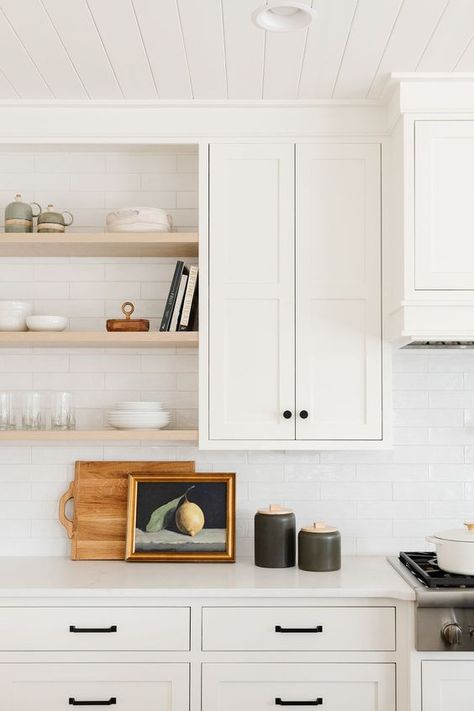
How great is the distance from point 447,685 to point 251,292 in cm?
150

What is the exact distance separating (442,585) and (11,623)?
1424 millimetres

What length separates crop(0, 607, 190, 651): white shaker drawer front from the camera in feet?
8.68

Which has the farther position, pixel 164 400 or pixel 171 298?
pixel 164 400

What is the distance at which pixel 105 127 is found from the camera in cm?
304

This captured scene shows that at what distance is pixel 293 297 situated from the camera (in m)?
2.99

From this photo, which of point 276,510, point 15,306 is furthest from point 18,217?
point 276,510

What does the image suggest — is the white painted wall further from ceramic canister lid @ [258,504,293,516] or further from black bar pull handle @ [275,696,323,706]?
black bar pull handle @ [275,696,323,706]

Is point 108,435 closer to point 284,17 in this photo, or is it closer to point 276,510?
point 276,510

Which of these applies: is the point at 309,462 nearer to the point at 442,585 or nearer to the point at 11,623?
the point at 442,585

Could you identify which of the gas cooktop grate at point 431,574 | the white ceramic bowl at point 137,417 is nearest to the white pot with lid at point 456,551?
the gas cooktop grate at point 431,574

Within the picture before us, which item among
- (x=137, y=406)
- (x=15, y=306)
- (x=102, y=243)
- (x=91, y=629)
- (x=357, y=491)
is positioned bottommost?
(x=91, y=629)

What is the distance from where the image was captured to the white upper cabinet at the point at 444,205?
2.78 m

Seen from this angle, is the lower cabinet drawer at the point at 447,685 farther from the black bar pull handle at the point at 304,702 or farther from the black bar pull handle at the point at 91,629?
the black bar pull handle at the point at 91,629

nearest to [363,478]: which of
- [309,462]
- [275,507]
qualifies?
[309,462]
